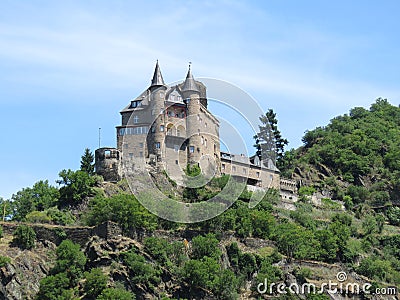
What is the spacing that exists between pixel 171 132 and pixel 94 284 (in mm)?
28310

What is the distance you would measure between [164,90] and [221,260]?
23.7 metres

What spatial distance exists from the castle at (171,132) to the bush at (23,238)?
17.3m

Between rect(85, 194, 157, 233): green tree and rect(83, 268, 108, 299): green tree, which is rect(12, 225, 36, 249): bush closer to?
rect(85, 194, 157, 233): green tree

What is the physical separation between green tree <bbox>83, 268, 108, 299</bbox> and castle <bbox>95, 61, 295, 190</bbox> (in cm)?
2122

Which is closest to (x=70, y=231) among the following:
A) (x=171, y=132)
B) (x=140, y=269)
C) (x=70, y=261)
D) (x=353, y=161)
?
(x=70, y=261)

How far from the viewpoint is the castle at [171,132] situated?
81.9 metres

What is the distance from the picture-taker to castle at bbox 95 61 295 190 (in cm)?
8194

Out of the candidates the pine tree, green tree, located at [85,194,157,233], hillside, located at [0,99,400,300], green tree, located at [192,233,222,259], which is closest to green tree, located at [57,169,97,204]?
hillside, located at [0,99,400,300]

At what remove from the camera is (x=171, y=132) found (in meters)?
83.8

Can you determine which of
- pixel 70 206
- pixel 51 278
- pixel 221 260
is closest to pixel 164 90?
pixel 70 206

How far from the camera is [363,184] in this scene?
102188 mm

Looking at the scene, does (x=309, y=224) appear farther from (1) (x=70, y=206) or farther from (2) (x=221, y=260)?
(1) (x=70, y=206)

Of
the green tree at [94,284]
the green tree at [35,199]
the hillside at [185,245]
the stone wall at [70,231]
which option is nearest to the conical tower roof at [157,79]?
the hillside at [185,245]

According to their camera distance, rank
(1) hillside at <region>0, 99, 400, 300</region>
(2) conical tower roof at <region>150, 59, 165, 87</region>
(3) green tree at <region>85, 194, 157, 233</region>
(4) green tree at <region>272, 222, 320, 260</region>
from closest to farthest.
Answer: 1. (1) hillside at <region>0, 99, 400, 300</region>
2. (3) green tree at <region>85, 194, 157, 233</region>
3. (4) green tree at <region>272, 222, 320, 260</region>
4. (2) conical tower roof at <region>150, 59, 165, 87</region>
